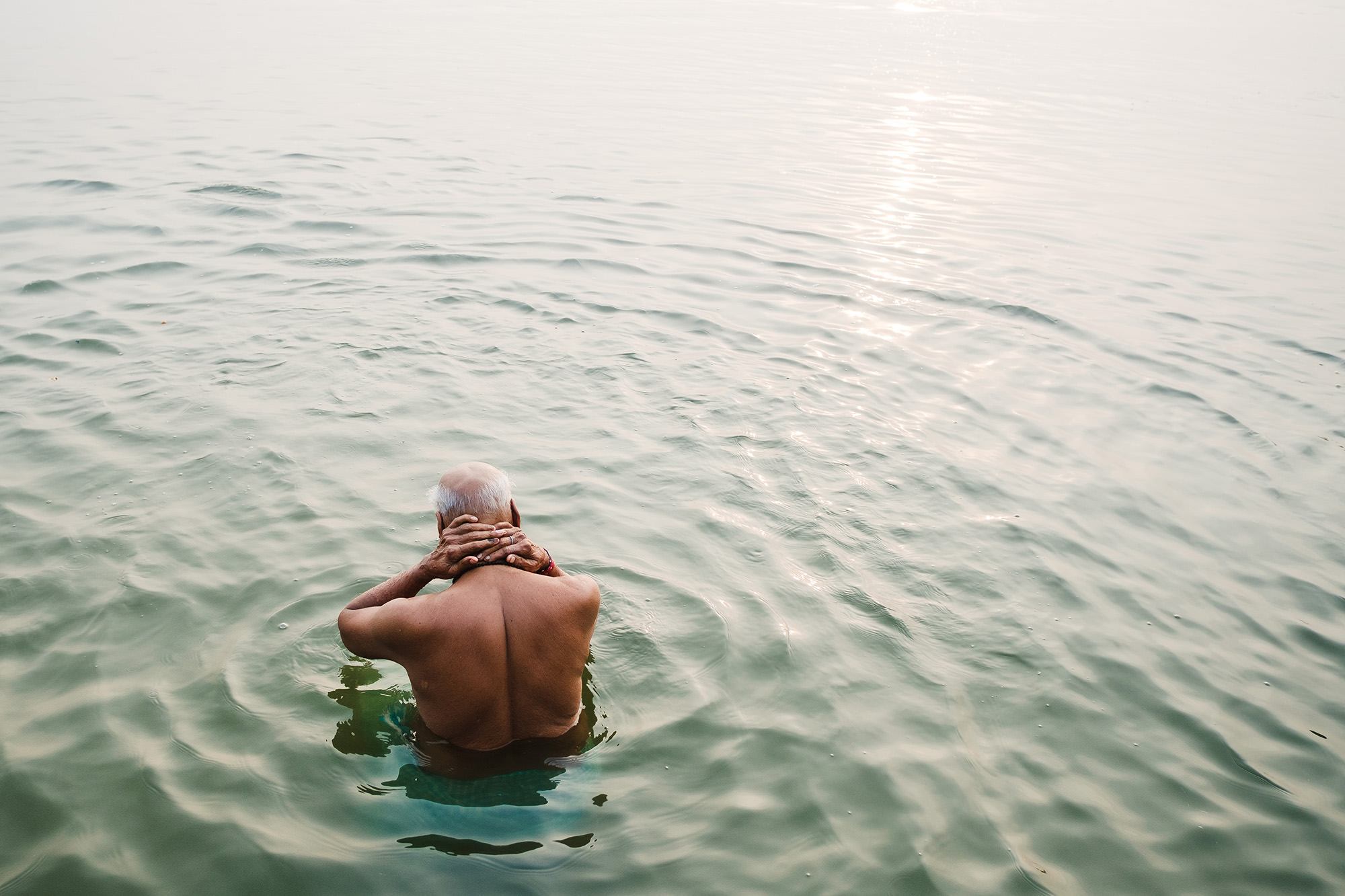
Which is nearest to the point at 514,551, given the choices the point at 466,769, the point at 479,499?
the point at 479,499

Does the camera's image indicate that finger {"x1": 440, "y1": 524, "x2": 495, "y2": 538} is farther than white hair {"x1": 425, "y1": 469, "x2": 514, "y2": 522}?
No

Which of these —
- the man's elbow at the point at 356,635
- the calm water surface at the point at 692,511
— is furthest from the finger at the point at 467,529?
the calm water surface at the point at 692,511

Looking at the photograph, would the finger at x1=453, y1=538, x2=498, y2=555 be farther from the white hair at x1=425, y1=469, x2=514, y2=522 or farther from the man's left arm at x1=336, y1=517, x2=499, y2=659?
the white hair at x1=425, y1=469, x2=514, y2=522

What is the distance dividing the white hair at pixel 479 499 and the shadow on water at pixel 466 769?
932mm

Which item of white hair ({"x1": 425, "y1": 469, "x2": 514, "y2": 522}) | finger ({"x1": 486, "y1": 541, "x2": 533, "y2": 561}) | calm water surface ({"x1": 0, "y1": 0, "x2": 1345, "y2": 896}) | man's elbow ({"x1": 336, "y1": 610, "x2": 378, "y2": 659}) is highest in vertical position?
white hair ({"x1": 425, "y1": 469, "x2": 514, "y2": 522})

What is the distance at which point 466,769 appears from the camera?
156 inches

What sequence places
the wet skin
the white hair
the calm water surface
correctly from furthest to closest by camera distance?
the calm water surface → the white hair → the wet skin

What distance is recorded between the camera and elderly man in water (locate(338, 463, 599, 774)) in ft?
12.2

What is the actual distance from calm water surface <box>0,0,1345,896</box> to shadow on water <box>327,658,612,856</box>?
26 millimetres

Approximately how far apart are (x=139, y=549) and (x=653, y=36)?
32.7 metres

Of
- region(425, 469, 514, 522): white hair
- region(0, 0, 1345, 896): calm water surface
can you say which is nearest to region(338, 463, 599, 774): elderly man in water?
region(425, 469, 514, 522): white hair

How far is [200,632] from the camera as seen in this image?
16.3 feet

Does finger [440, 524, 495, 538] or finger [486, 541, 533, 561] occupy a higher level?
finger [440, 524, 495, 538]

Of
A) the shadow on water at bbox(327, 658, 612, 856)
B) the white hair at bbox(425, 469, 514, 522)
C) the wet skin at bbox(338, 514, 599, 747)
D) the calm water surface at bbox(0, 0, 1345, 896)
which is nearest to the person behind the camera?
the wet skin at bbox(338, 514, 599, 747)
